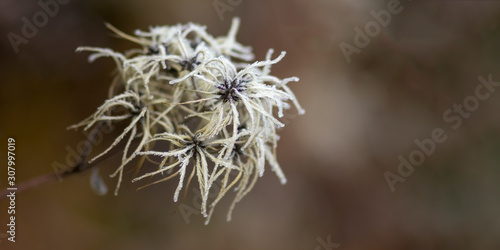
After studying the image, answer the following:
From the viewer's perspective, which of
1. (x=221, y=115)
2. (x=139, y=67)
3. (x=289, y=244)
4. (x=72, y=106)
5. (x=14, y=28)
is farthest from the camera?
(x=289, y=244)

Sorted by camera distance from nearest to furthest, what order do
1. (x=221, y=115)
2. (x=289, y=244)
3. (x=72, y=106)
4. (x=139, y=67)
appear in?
1. (x=221, y=115)
2. (x=139, y=67)
3. (x=72, y=106)
4. (x=289, y=244)

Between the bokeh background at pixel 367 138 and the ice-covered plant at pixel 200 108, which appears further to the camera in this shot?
the bokeh background at pixel 367 138

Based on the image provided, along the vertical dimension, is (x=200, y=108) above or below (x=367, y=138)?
above

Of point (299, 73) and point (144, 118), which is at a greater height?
point (299, 73)

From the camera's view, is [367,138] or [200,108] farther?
[367,138]

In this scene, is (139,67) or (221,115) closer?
(221,115)

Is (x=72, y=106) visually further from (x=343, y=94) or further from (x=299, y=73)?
(x=343, y=94)

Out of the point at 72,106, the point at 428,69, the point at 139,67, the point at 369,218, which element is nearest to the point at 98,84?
the point at 72,106

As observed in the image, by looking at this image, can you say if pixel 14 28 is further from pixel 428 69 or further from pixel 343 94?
pixel 428 69

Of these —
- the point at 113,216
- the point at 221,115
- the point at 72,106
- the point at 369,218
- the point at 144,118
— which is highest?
the point at 72,106

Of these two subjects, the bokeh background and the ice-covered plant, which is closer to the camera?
the ice-covered plant
